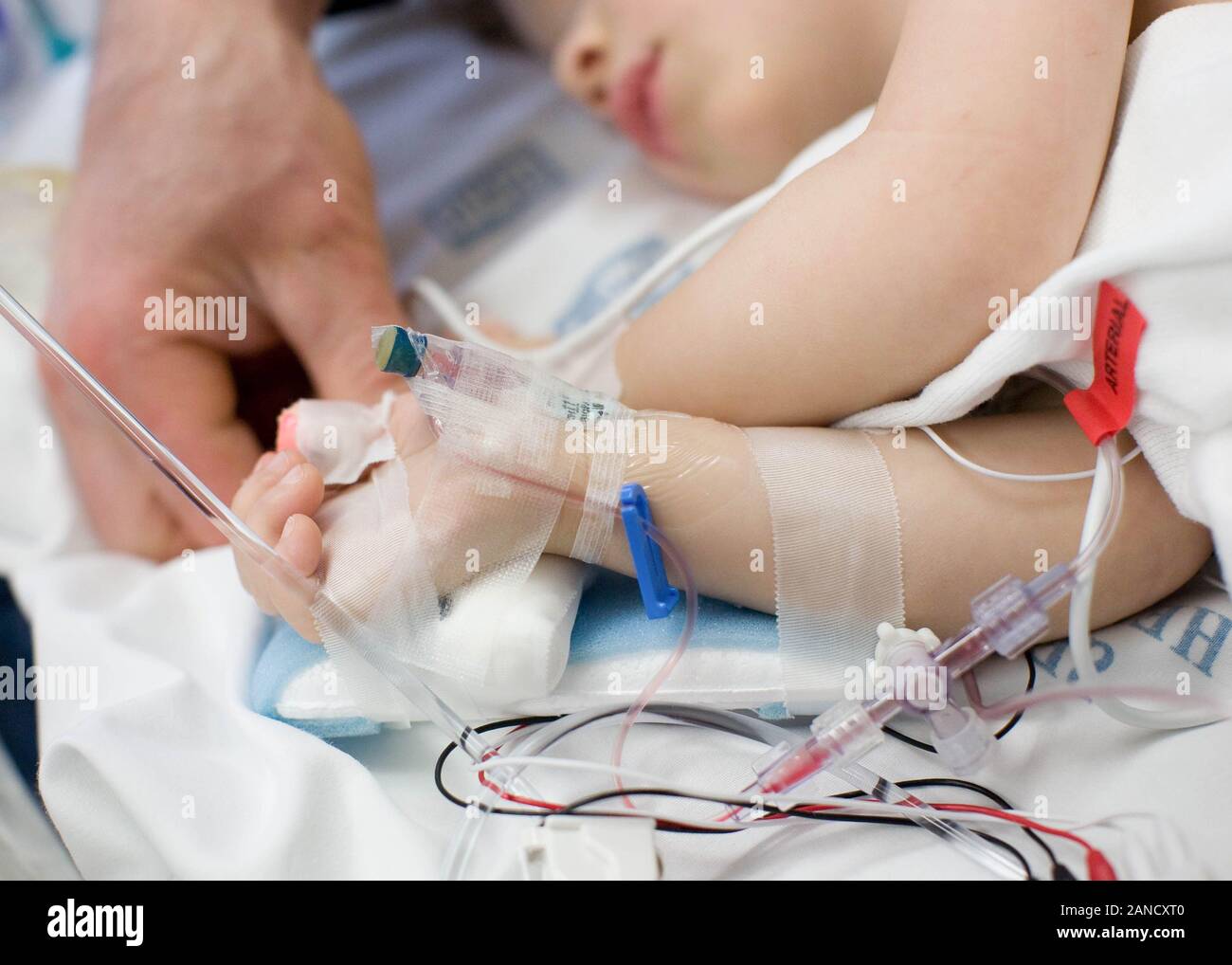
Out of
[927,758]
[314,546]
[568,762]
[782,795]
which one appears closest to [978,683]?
[927,758]

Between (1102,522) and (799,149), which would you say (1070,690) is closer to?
(1102,522)

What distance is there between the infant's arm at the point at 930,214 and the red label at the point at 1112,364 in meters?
0.06

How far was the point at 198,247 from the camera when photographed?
1.06 meters

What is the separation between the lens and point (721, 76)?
116cm

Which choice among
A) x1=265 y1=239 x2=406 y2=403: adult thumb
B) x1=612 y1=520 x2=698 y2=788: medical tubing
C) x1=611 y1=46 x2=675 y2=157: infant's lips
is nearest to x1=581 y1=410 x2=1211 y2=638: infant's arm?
x1=612 y1=520 x2=698 y2=788: medical tubing

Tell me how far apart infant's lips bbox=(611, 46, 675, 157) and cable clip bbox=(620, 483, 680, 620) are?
71cm

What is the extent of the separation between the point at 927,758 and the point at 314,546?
19.8 inches

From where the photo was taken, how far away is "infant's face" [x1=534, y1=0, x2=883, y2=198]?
1090mm

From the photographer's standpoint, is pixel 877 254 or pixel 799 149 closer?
pixel 877 254

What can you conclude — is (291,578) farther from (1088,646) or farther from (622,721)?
(1088,646)

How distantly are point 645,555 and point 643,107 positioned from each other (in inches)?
30.6

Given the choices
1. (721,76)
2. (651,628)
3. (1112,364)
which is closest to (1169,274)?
(1112,364)
